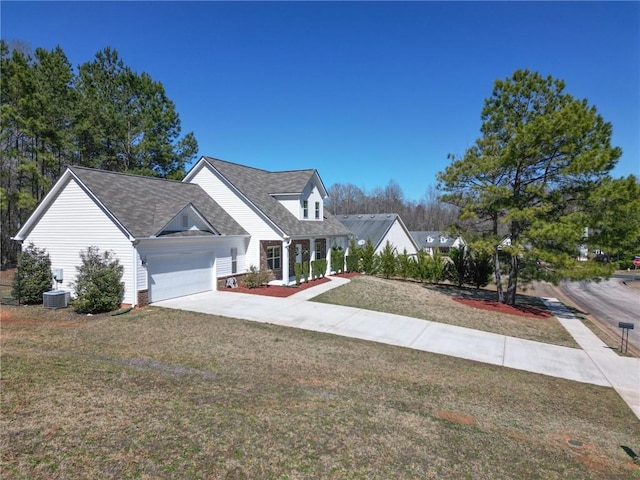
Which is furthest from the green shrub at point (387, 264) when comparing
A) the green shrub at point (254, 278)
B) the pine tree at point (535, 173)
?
the green shrub at point (254, 278)

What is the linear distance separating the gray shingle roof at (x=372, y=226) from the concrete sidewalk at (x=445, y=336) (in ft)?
56.0

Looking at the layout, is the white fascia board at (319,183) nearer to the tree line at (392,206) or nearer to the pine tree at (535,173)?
the pine tree at (535,173)

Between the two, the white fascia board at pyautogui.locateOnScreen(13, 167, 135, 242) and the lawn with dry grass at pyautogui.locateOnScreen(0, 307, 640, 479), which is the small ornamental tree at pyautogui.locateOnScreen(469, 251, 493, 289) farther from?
the white fascia board at pyautogui.locateOnScreen(13, 167, 135, 242)

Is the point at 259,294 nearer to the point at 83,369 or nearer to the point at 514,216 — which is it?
the point at 83,369

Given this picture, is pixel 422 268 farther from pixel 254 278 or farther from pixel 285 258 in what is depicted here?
pixel 254 278

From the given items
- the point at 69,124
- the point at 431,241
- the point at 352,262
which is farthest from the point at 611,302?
the point at 69,124

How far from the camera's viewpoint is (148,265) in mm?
14539

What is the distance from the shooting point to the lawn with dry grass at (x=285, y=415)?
435 centimetres

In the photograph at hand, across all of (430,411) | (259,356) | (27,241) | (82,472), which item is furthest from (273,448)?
(27,241)

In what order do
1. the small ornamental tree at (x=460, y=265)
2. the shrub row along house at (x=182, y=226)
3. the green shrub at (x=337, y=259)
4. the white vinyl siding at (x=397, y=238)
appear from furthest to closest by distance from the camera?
the white vinyl siding at (x=397, y=238) < the green shrub at (x=337, y=259) < the small ornamental tree at (x=460, y=265) < the shrub row along house at (x=182, y=226)

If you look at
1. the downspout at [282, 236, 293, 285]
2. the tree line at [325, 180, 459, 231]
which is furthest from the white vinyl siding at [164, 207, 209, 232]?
the tree line at [325, 180, 459, 231]

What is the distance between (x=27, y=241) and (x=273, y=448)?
56.1 feet

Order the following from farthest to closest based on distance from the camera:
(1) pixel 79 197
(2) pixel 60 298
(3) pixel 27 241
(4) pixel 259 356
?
(3) pixel 27 241
(1) pixel 79 197
(2) pixel 60 298
(4) pixel 259 356

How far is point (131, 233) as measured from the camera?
13.7 metres
